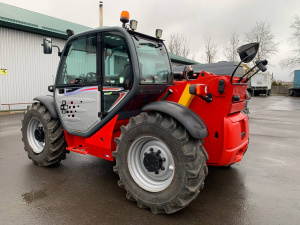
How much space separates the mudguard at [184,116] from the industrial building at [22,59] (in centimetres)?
1304

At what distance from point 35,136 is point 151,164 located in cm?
272

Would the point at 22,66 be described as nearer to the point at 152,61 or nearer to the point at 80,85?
the point at 80,85

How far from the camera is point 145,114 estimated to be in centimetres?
293

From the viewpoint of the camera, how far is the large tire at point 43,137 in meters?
4.11

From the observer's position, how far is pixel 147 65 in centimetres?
336

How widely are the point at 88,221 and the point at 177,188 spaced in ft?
3.60

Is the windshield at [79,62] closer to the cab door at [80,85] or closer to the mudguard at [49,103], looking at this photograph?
the cab door at [80,85]

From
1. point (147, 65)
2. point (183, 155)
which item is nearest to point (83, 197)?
point (183, 155)

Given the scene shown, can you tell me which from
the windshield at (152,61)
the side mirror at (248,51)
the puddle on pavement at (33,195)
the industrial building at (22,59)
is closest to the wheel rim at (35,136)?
the puddle on pavement at (33,195)

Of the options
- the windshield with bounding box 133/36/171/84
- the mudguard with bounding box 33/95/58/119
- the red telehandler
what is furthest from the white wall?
the windshield with bounding box 133/36/171/84

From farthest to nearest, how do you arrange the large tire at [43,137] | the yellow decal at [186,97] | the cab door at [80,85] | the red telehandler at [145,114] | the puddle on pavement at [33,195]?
1. the large tire at [43,137]
2. the cab door at [80,85]
3. the puddle on pavement at [33,195]
4. the yellow decal at [186,97]
5. the red telehandler at [145,114]

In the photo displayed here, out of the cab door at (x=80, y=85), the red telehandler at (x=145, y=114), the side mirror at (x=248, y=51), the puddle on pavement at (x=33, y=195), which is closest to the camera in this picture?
the side mirror at (x=248, y=51)

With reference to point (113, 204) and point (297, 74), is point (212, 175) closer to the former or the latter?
point (113, 204)

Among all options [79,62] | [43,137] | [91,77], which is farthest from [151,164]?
[43,137]
